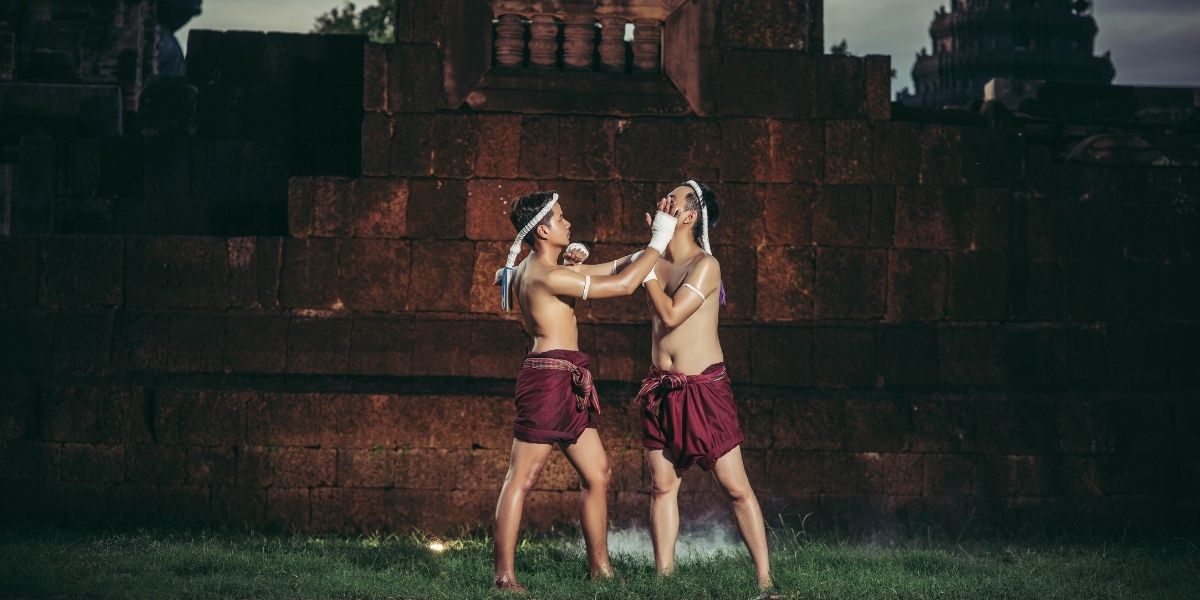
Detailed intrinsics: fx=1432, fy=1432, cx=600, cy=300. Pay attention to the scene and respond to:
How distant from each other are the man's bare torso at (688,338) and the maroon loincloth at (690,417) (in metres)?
0.05

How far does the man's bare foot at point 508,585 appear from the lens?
7793 mm

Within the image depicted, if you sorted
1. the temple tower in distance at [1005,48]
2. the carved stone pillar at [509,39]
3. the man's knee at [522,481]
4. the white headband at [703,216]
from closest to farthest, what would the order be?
1. the man's knee at [522,481]
2. the white headband at [703,216]
3. the carved stone pillar at [509,39]
4. the temple tower in distance at [1005,48]

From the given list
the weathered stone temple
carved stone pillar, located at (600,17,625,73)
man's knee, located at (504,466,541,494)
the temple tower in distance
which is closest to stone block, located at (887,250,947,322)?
the weathered stone temple

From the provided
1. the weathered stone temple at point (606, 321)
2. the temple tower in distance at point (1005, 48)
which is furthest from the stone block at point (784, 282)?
the temple tower in distance at point (1005, 48)

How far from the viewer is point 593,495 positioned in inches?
316

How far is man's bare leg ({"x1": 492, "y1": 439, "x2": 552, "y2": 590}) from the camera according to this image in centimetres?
787

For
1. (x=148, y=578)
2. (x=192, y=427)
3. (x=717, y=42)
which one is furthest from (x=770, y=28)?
(x=148, y=578)

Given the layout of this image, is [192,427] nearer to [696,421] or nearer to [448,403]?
[448,403]

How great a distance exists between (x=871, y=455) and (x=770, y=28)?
3.17m

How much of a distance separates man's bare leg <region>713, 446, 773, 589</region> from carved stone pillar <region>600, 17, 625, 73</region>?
11.8 feet

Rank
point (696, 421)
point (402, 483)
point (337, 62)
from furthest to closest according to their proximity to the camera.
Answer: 1. point (337, 62)
2. point (402, 483)
3. point (696, 421)

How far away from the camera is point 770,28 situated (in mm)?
10430

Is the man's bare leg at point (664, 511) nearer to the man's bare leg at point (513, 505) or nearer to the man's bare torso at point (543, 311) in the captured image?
the man's bare leg at point (513, 505)

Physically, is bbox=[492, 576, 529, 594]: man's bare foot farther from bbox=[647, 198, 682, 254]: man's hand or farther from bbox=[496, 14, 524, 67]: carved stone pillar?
bbox=[496, 14, 524, 67]: carved stone pillar
